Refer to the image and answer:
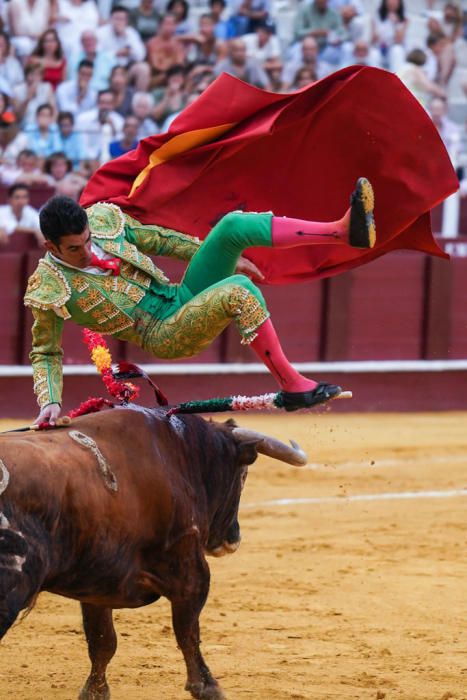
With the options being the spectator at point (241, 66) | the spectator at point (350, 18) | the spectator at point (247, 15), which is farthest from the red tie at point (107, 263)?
the spectator at point (350, 18)

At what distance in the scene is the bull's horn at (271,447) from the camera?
447 cm

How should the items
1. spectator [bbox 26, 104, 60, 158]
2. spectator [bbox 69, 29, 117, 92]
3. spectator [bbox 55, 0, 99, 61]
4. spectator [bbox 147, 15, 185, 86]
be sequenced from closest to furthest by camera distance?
1. spectator [bbox 26, 104, 60, 158]
2. spectator [bbox 69, 29, 117, 92]
3. spectator [bbox 55, 0, 99, 61]
4. spectator [bbox 147, 15, 185, 86]

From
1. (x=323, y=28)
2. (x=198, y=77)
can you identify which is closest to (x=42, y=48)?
(x=198, y=77)

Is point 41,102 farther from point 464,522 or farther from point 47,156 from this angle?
point 464,522

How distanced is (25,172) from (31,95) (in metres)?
0.84

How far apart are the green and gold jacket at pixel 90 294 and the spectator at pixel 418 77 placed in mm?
7656

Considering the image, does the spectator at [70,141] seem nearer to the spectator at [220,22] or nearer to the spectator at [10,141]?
the spectator at [10,141]

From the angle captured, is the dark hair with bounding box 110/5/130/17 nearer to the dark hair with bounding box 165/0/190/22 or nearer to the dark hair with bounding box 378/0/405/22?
the dark hair with bounding box 165/0/190/22

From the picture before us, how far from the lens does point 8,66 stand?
10195mm

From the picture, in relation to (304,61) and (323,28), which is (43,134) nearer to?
(304,61)

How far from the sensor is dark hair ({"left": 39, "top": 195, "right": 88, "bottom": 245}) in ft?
13.0

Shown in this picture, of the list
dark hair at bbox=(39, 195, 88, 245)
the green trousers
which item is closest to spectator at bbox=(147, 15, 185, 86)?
the green trousers

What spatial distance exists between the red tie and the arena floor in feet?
4.21

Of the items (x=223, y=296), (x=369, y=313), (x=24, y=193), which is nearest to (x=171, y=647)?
(x=223, y=296)
